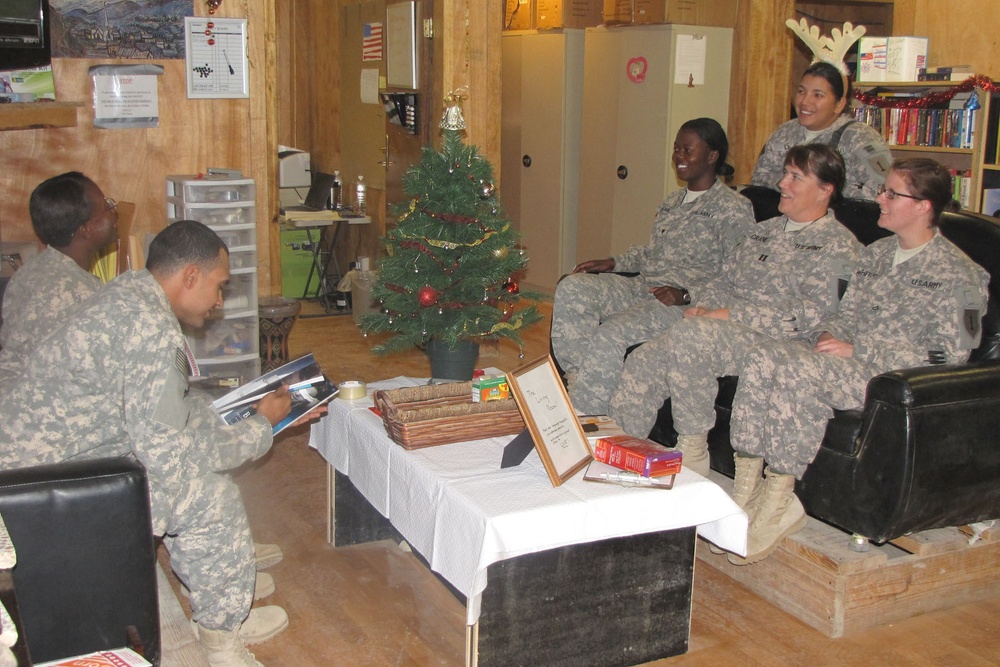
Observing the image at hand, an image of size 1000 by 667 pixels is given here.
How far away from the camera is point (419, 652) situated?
8.64 feet

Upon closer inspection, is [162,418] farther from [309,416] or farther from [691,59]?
[691,59]

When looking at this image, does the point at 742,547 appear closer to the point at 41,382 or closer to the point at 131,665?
the point at 131,665

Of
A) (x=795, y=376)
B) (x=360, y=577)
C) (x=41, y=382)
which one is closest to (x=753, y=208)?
(x=795, y=376)

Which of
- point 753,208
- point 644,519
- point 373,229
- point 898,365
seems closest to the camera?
point 644,519

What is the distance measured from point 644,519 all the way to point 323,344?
147 inches

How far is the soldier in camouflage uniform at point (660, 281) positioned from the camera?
12.3 feet

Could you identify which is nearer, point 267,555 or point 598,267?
point 267,555

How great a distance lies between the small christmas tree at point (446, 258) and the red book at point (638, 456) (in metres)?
1.57

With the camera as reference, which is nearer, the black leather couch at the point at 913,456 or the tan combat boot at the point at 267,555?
the black leather couch at the point at 913,456

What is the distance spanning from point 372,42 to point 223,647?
5.02 m

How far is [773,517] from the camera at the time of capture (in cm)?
289

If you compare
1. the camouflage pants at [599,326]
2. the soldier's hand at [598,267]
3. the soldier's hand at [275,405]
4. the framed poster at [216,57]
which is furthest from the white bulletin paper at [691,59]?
the soldier's hand at [275,405]

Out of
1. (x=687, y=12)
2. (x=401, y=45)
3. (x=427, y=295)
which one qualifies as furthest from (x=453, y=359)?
(x=687, y=12)

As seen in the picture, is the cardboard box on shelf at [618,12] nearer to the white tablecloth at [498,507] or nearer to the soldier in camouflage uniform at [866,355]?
the soldier in camouflage uniform at [866,355]
